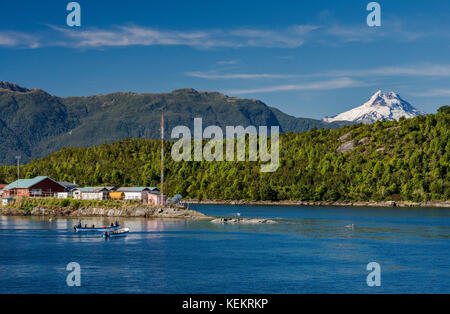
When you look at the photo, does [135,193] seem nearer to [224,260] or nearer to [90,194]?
[90,194]

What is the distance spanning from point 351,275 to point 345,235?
50386mm

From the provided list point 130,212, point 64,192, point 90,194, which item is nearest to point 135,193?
point 90,194

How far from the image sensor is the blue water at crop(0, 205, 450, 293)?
66.1m

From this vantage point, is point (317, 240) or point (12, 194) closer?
point (317, 240)

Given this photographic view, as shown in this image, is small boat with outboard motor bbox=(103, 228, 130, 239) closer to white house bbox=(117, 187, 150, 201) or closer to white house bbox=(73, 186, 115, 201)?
white house bbox=(117, 187, 150, 201)

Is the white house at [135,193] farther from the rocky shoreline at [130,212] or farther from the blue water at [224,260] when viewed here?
the blue water at [224,260]

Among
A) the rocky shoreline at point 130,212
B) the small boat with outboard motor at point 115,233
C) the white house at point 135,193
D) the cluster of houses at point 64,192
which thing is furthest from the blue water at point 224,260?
the cluster of houses at point 64,192

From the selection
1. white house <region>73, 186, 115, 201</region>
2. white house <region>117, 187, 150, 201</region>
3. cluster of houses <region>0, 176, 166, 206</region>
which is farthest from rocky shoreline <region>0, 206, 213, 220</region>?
white house <region>117, 187, 150, 201</region>

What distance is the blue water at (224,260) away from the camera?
66062 mm
